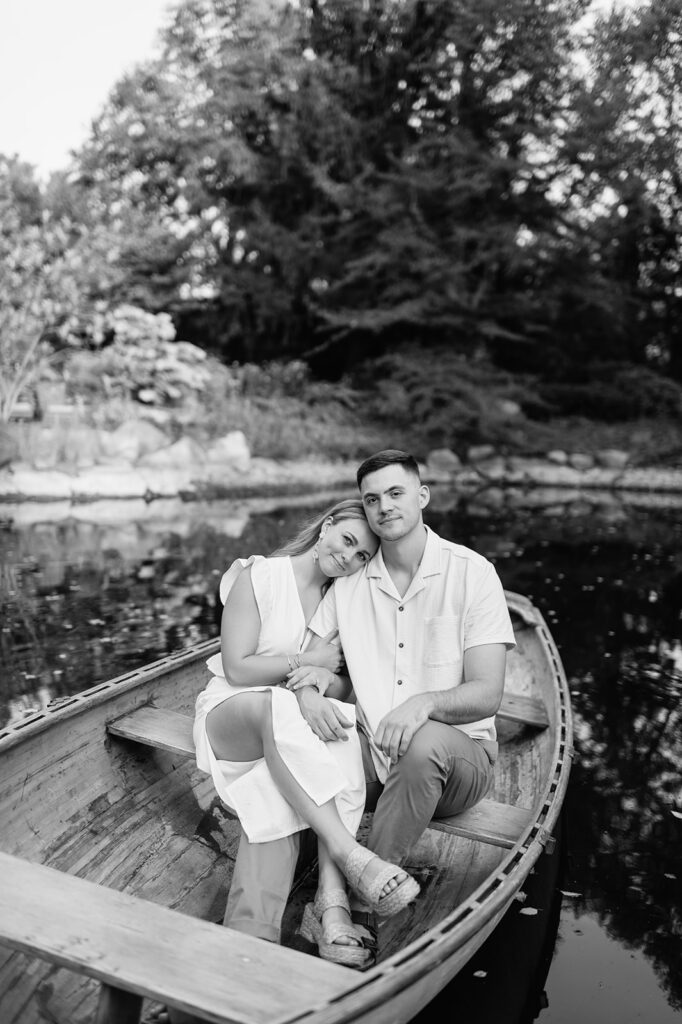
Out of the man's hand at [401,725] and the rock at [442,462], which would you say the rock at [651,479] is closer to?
the rock at [442,462]

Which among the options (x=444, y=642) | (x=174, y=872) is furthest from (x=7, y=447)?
(x=444, y=642)

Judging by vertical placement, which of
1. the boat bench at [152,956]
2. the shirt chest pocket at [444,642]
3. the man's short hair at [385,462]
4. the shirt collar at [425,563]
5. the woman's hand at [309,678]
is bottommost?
the boat bench at [152,956]

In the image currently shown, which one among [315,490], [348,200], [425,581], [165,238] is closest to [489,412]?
[315,490]

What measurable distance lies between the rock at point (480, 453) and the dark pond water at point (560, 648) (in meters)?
3.12

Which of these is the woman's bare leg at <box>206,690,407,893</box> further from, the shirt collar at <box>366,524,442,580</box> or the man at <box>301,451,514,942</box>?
the shirt collar at <box>366,524,442,580</box>

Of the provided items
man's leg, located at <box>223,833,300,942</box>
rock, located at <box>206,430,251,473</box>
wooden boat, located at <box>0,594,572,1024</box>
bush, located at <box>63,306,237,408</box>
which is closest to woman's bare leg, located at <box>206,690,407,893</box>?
man's leg, located at <box>223,833,300,942</box>

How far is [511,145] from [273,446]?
25.6 ft

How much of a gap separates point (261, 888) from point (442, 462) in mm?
14523

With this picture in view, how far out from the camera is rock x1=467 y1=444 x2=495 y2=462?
1669cm

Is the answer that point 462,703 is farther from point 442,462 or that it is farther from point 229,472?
point 442,462

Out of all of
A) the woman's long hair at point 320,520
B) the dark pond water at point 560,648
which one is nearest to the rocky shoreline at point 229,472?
the dark pond water at point 560,648

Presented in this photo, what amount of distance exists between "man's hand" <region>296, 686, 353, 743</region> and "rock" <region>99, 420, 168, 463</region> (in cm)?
1102

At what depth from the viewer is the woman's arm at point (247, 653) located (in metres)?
2.54

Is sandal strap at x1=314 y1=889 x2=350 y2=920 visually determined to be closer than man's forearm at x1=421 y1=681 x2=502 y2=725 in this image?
Yes
